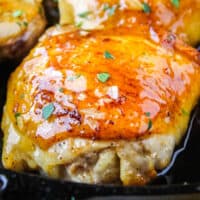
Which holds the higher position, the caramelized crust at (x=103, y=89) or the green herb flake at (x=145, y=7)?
the green herb flake at (x=145, y=7)

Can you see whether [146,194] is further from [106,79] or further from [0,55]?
[0,55]

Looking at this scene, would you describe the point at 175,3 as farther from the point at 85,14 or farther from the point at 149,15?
the point at 85,14

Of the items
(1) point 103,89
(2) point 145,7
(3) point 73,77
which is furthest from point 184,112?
(2) point 145,7

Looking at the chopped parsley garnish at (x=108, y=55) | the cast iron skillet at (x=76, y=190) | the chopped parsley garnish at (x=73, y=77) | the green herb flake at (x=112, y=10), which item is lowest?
the cast iron skillet at (x=76, y=190)

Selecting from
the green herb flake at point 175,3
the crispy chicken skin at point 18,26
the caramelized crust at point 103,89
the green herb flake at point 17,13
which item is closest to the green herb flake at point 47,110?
the caramelized crust at point 103,89

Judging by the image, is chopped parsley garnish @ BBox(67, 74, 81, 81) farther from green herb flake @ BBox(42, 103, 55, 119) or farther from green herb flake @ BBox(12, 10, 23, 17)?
green herb flake @ BBox(12, 10, 23, 17)

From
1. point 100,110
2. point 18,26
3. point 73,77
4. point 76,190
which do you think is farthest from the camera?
point 18,26

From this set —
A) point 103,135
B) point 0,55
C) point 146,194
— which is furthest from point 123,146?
point 0,55

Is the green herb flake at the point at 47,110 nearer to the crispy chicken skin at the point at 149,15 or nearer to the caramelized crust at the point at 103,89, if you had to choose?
the caramelized crust at the point at 103,89
